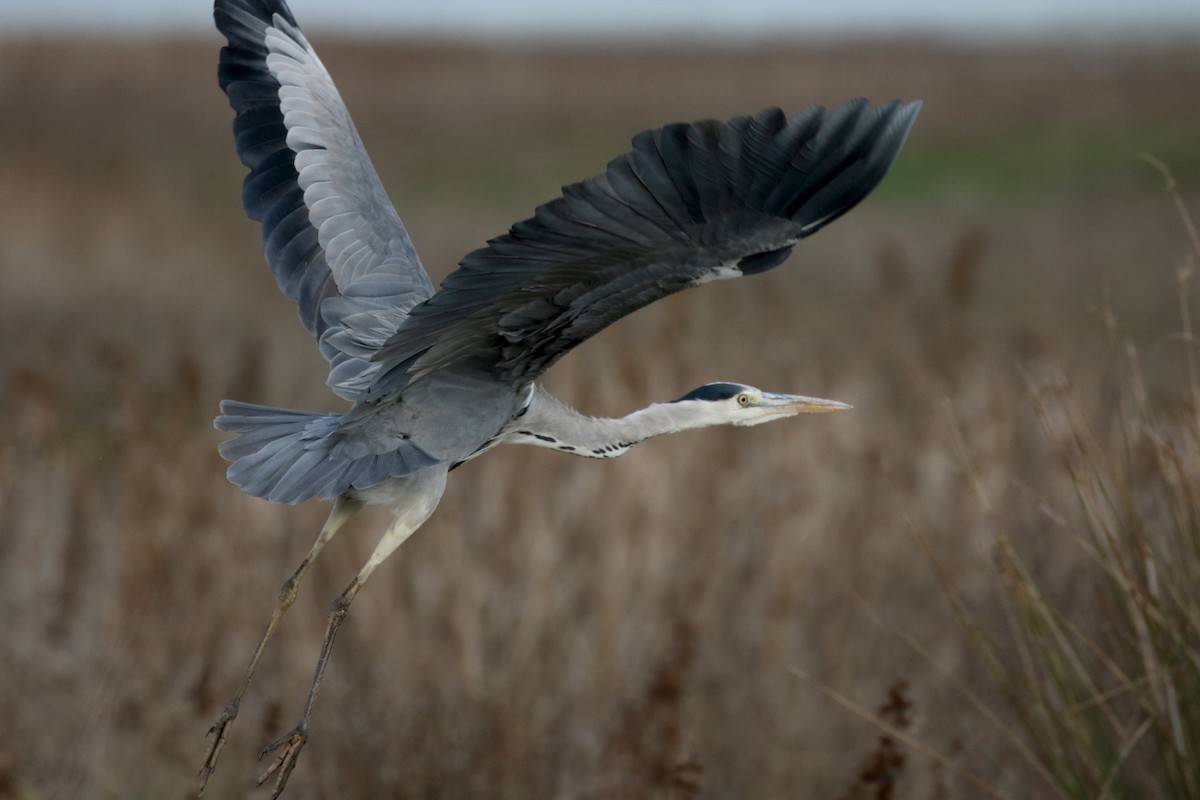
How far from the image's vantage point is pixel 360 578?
3.38 meters

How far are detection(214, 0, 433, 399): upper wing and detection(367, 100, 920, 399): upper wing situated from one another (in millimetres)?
746

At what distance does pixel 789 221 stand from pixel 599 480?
318 centimetres

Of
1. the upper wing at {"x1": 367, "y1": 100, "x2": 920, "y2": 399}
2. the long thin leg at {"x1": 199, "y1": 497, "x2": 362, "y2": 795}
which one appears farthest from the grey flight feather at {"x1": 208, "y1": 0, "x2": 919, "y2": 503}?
the long thin leg at {"x1": 199, "y1": 497, "x2": 362, "y2": 795}

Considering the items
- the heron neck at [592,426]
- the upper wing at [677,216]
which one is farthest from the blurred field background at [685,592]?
the upper wing at [677,216]

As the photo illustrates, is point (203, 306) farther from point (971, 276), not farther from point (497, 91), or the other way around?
point (497, 91)

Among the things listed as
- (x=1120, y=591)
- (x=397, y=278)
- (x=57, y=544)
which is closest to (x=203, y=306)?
(x=57, y=544)

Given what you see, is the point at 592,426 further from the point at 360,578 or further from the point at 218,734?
the point at 218,734

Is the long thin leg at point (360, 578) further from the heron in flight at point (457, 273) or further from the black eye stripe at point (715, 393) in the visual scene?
the black eye stripe at point (715, 393)

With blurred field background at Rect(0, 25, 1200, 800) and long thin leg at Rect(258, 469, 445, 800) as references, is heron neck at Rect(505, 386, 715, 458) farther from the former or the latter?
blurred field background at Rect(0, 25, 1200, 800)

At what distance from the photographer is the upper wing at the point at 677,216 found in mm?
2844

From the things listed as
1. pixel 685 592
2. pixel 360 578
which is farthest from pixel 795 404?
pixel 685 592

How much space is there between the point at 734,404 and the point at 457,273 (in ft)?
3.47

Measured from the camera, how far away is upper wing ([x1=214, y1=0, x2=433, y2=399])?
3.96 meters

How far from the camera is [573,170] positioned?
22438 millimetres
